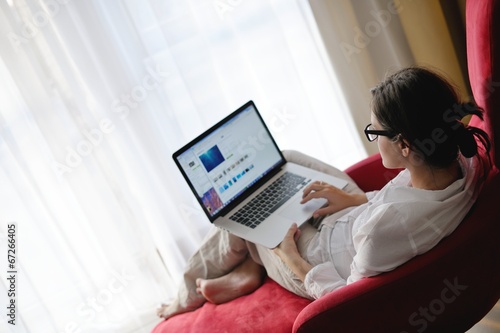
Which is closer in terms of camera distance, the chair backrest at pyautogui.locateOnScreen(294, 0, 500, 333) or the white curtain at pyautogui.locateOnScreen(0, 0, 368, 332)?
the chair backrest at pyautogui.locateOnScreen(294, 0, 500, 333)

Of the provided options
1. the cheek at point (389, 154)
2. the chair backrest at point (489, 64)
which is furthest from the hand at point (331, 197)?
the chair backrest at point (489, 64)

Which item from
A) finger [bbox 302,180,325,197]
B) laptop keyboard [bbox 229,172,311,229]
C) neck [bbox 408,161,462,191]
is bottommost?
laptop keyboard [bbox 229,172,311,229]

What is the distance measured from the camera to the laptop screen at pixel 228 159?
1917mm

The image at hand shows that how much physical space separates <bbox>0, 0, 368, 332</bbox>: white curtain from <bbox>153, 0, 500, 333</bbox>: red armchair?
4.21 ft

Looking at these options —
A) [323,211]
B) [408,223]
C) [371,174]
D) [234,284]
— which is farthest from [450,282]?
[234,284]

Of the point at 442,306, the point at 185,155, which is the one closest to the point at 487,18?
the point at 442,306

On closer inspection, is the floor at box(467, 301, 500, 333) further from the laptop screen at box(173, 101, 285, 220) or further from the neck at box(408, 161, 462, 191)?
the laptop screen at box(173, 101, 285, 220)

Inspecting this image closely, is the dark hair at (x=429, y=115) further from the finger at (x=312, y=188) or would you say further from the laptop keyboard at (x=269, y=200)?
the laptop keyboard at (x=269, y=200)

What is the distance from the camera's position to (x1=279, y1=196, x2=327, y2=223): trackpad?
6.01 ft

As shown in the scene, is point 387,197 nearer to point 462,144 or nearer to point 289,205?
point 462,144

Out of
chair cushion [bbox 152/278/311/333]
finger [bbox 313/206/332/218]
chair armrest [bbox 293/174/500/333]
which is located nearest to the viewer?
chair armrest [bbox 293/174/500/333]

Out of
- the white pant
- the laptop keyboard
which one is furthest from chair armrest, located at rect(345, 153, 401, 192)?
the laptop keyboard

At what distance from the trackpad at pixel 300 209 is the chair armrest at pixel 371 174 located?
0.26 m

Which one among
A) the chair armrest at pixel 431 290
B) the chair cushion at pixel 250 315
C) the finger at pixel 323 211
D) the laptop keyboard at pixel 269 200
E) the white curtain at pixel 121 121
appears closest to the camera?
the chair armrest at pixel 431 290
